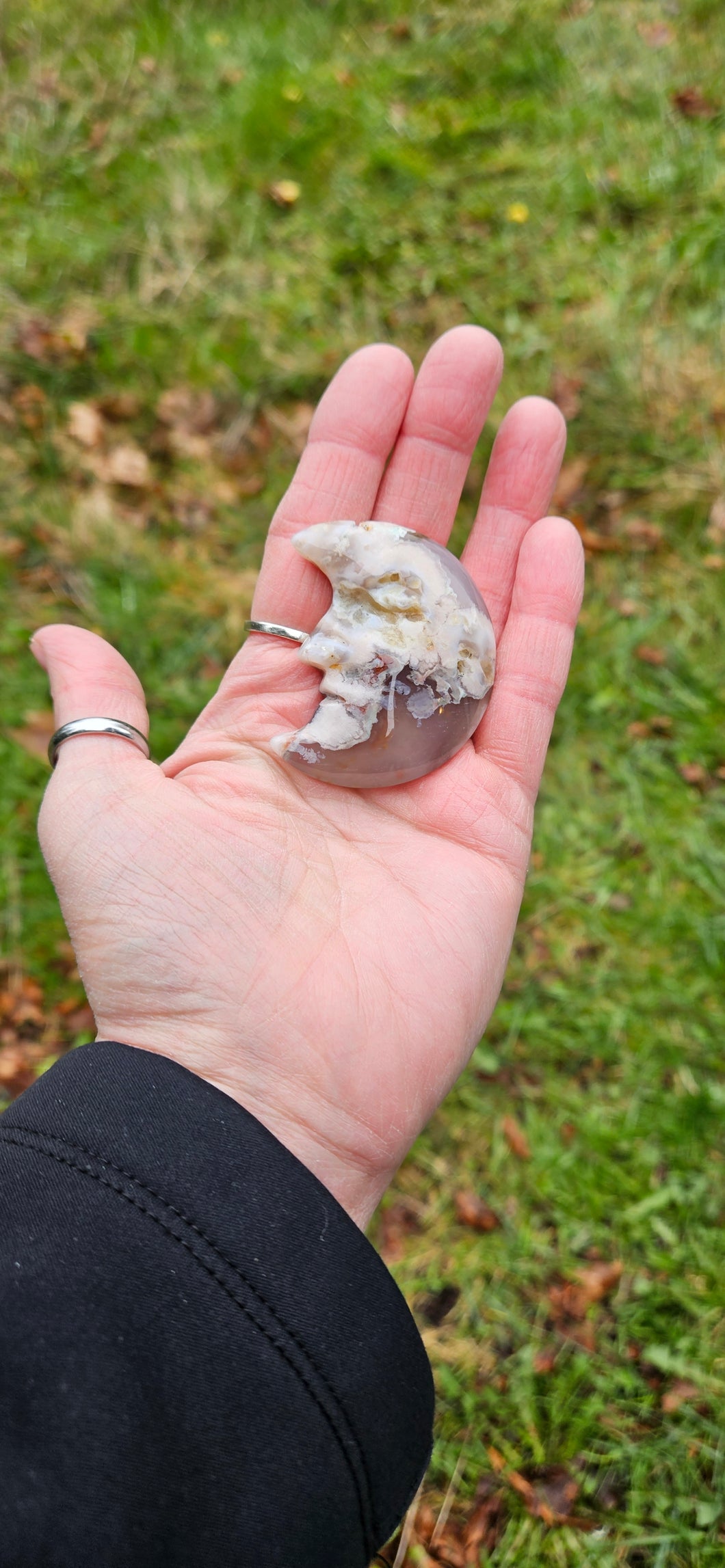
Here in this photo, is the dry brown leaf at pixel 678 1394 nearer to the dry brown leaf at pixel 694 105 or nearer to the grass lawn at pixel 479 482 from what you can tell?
the grass lawn at pixel 479 482

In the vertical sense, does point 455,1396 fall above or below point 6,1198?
below

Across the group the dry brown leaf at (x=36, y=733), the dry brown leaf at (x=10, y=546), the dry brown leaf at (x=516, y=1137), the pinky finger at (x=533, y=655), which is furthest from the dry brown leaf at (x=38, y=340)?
the dry brown leaf at (x=516, y=1137)

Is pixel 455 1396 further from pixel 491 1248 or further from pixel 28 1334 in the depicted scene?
pixel 28 1334

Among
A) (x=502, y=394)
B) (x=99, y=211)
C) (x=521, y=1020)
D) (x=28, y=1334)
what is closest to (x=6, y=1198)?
(x=28, y=1334)

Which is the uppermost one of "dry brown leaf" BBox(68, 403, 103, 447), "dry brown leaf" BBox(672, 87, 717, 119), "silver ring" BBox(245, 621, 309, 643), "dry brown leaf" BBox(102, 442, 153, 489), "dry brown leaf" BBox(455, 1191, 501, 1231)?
"dry brown leaf" BBox(672, 87, 717, 119)

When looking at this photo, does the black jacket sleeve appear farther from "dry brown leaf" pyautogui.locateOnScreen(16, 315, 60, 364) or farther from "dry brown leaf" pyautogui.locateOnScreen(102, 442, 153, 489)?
"dry brown leaf" pyautogui.locateOnScreen(16, 315, 60, 364)

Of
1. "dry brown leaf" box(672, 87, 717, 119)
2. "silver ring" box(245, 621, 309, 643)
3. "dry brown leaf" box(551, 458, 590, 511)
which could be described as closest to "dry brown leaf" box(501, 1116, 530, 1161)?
"silver ring" box(245, 621, 309, 643)

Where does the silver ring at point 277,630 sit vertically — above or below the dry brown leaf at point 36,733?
above
